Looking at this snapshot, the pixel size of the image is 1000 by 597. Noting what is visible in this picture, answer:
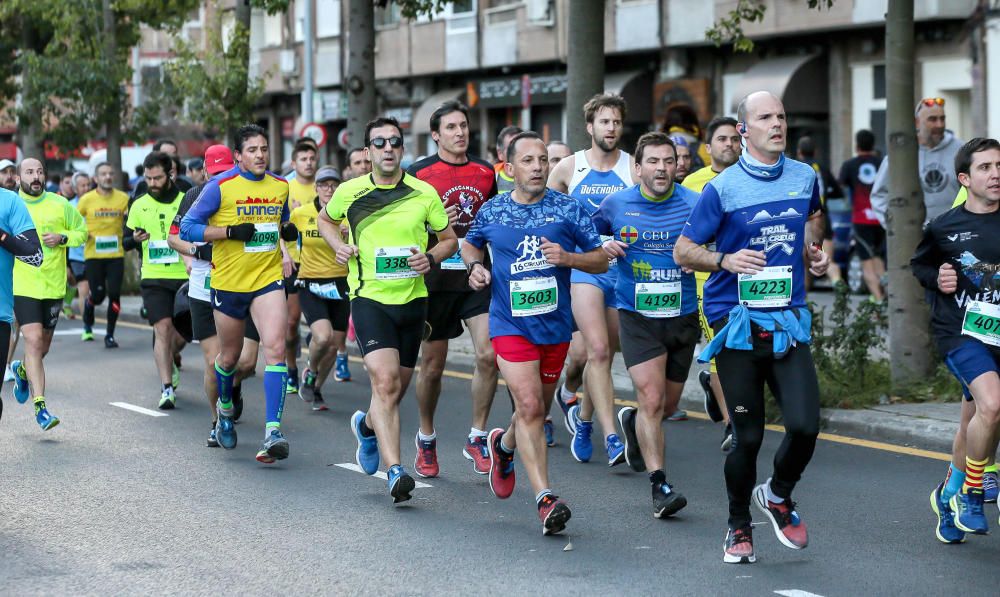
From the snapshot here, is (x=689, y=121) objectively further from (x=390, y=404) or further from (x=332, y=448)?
(x=390, y=404)

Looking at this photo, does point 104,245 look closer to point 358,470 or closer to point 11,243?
point 11,243

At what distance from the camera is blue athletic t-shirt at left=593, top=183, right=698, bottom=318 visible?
8.70 m

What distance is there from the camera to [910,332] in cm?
1143

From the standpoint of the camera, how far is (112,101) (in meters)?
28.9

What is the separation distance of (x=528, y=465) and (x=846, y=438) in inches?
133

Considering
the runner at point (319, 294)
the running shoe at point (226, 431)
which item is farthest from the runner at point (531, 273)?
the runner at point (319, 294)

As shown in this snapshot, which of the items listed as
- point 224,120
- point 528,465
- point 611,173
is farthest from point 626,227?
point 224,120

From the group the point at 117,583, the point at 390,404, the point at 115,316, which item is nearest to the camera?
the point at 117,583

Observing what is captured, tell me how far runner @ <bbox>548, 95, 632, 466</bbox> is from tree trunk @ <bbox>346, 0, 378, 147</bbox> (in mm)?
8730

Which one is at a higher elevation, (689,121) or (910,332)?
(689,121)

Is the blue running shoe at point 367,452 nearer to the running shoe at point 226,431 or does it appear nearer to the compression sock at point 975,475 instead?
the running shoe at point 226,431

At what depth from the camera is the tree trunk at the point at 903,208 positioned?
11.4 m

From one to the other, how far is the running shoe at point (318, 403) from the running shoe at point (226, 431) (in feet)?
6.29

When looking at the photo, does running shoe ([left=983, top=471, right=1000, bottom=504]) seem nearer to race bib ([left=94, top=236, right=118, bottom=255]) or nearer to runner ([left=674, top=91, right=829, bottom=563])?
runner ([left=674, top=91, right=829, bottom=563])
